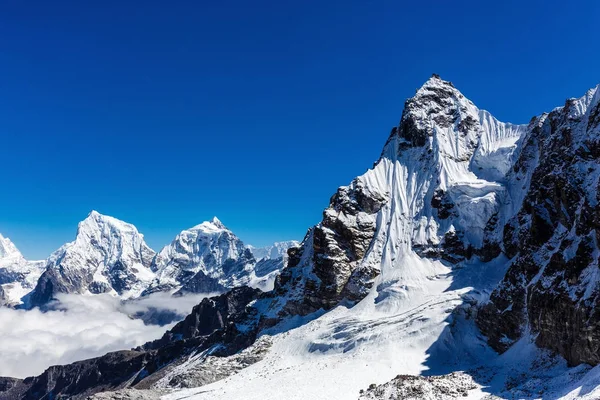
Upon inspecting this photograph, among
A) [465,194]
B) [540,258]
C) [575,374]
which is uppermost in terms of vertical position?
[465,194]

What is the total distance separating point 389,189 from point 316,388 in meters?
64.7

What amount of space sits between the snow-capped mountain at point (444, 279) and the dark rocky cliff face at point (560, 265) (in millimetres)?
188

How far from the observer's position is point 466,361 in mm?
53094

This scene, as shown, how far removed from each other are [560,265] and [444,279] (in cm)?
3289

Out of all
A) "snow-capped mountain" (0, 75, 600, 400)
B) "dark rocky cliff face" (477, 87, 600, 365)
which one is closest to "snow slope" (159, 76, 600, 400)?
"snow-capped mountain" (0, 75, 600, 400)

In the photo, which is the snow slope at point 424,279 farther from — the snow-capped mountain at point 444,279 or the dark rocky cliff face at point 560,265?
the dark rocky cliff face at point 560,265

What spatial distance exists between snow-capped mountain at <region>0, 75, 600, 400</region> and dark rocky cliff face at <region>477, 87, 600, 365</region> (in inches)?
7.4

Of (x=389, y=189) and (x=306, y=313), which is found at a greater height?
(x=389, y=189)

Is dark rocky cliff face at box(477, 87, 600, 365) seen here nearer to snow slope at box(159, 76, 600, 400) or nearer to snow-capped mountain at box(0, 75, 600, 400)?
snow-capped mountain at box(0, 75, 600, 400)

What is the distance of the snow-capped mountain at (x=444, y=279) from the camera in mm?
41719

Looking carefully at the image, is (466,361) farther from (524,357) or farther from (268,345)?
(268,345)

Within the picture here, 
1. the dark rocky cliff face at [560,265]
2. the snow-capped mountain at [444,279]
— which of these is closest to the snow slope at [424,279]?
the snow-capped mountain at [444,279]

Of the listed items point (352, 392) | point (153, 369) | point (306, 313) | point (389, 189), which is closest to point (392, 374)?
point (352, 392)

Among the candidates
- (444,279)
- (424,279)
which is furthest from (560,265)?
(424,279)
